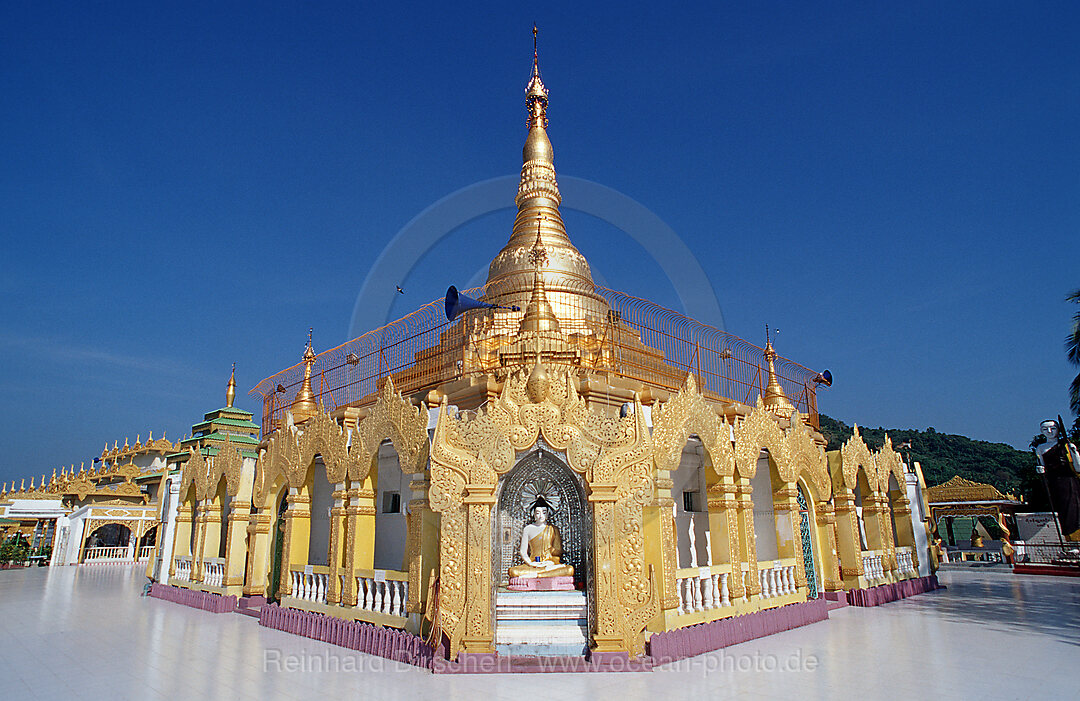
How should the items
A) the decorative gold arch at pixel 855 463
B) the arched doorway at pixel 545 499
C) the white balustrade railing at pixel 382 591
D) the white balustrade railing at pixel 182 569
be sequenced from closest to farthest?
the arched doorway at pixel 545 499 → the white balustrade railing at pixel 382 591 → the decorative gold arch at pixel 855 463 → the white balustrade railing at pixel 182 569

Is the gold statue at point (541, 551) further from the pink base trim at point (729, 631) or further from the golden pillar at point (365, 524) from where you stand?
the golden pillar at point (365, 524)

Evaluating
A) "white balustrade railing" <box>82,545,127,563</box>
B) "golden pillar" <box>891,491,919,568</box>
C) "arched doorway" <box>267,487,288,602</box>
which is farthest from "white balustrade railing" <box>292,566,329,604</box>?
"white balustrade railing" <box>82,545,127,563</box>

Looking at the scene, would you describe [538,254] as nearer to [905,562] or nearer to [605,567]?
[605,567]

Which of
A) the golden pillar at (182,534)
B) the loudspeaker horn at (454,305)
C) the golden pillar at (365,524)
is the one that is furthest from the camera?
the golden pillar at (182,534)

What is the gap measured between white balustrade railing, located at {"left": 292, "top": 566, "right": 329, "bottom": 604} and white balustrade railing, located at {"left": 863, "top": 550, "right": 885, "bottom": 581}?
11.5 m

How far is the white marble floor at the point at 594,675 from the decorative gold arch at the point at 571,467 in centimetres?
80

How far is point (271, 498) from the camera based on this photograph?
46.5ft

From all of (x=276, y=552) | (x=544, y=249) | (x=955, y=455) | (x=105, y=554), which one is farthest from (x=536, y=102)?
(x=955, y=455)

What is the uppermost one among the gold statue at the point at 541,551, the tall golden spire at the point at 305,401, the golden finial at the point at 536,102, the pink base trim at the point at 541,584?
the golden finial at the point at 536,102

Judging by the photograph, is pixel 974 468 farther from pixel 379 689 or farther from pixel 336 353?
pixel 379 689

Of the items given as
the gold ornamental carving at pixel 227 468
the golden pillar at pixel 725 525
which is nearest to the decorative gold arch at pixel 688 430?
the golden pillar at pixel 725 525

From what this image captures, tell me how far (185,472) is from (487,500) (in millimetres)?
13167

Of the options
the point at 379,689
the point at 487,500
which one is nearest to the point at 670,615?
the point at 487,500

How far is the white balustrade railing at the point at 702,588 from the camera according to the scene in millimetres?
9633
